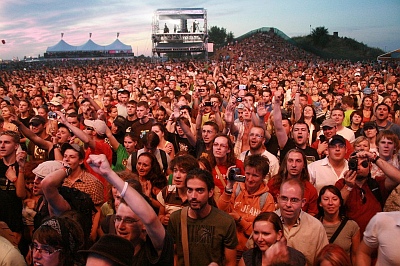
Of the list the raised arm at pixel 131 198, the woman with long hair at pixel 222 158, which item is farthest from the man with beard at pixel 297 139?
the raised arm at pixel 131 198

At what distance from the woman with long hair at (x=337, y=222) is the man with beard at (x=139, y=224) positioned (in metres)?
1.60

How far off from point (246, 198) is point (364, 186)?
118cm

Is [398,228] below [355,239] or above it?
above

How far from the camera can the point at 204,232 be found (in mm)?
3188

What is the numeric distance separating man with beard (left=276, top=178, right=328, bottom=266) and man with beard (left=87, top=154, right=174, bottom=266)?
1.18 m

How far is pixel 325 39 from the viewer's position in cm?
6072

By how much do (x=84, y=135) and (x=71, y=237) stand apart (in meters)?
2.91

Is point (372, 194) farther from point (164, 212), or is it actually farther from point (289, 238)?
point (164, 212)

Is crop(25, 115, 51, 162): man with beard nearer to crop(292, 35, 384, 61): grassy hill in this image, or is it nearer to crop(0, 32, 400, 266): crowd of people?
crop(0, 32, 400, 266): crowd of people

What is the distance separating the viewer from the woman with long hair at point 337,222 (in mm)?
3434

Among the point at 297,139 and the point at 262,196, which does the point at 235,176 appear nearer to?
the point at 262,196

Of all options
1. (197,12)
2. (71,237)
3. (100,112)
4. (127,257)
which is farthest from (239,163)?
(197,12)

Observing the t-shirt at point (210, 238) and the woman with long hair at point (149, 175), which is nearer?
the t-shirt at point (210, 238)

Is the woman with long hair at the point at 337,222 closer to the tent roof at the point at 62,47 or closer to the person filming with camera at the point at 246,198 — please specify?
the person filming with camera at the point at 246,198
